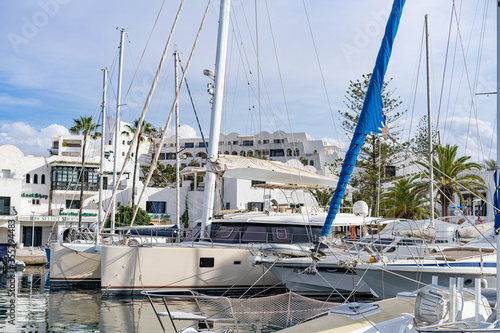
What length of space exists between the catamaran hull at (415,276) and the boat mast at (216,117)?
585cm

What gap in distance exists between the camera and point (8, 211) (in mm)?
38031

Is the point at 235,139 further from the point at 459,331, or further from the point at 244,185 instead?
the point at 459,331

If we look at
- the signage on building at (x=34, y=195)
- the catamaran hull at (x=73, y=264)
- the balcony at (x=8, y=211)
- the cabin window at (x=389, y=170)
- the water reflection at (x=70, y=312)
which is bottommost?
the water reflection at (x=70, y=312)

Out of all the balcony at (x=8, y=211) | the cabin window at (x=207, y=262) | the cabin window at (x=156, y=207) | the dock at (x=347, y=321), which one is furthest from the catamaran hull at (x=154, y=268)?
the cabin window at (x=156, y=207)

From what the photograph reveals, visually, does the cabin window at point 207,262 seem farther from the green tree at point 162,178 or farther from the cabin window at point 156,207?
the green tree at point 162,178

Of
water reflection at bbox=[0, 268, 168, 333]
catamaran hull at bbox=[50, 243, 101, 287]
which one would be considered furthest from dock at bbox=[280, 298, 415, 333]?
catamaran hull at bbox=[50, 243, 101, 287]

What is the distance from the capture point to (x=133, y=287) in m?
15.2

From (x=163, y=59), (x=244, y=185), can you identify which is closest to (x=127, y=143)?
(x=244, y=185)

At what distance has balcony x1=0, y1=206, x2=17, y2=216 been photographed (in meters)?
37.9

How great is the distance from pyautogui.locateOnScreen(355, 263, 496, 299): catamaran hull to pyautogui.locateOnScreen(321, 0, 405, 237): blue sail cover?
15.8ft

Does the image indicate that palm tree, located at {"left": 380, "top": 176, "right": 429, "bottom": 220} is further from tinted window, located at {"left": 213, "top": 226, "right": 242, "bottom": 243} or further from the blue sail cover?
the blue sail cover

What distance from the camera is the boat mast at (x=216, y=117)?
17.0 metres

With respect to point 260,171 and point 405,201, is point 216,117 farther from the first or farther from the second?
point 405,201

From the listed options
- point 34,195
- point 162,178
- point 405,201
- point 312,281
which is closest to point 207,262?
point 312,281
